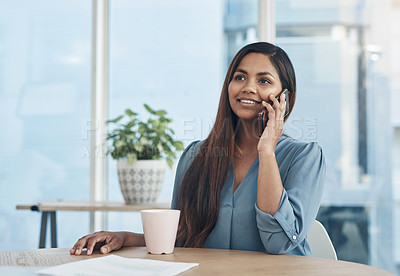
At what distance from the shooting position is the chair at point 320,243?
1406 mm

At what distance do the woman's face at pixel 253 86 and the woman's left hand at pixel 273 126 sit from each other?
51 mm

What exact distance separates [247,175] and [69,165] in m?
1.75

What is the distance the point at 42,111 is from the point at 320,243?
6.86 ft

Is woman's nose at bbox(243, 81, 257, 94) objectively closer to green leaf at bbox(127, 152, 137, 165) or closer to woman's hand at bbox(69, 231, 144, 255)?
woman's hand at bbox(69, 231, 144, 255)

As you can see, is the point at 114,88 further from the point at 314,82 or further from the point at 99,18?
the point at 314,82

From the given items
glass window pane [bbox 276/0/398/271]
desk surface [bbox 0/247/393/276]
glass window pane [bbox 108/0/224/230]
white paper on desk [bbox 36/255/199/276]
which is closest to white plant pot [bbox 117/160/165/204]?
glass window pane [bbox 108/0/224/230]

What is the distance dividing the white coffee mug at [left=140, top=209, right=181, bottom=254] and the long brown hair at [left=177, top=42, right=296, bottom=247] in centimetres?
30

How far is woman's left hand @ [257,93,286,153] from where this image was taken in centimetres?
126

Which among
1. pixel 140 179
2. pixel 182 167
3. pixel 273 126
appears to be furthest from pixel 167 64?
pixel 273 126

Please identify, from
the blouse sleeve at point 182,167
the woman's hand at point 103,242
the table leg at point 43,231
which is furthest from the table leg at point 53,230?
the woman's hand at point 103,242

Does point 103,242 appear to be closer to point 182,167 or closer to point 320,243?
point 182,167

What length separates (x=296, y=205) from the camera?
1.20 metres

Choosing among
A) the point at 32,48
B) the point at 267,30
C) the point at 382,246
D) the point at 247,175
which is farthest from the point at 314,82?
the point at 32,48

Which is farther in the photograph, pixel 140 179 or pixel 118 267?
pixel 140 179
